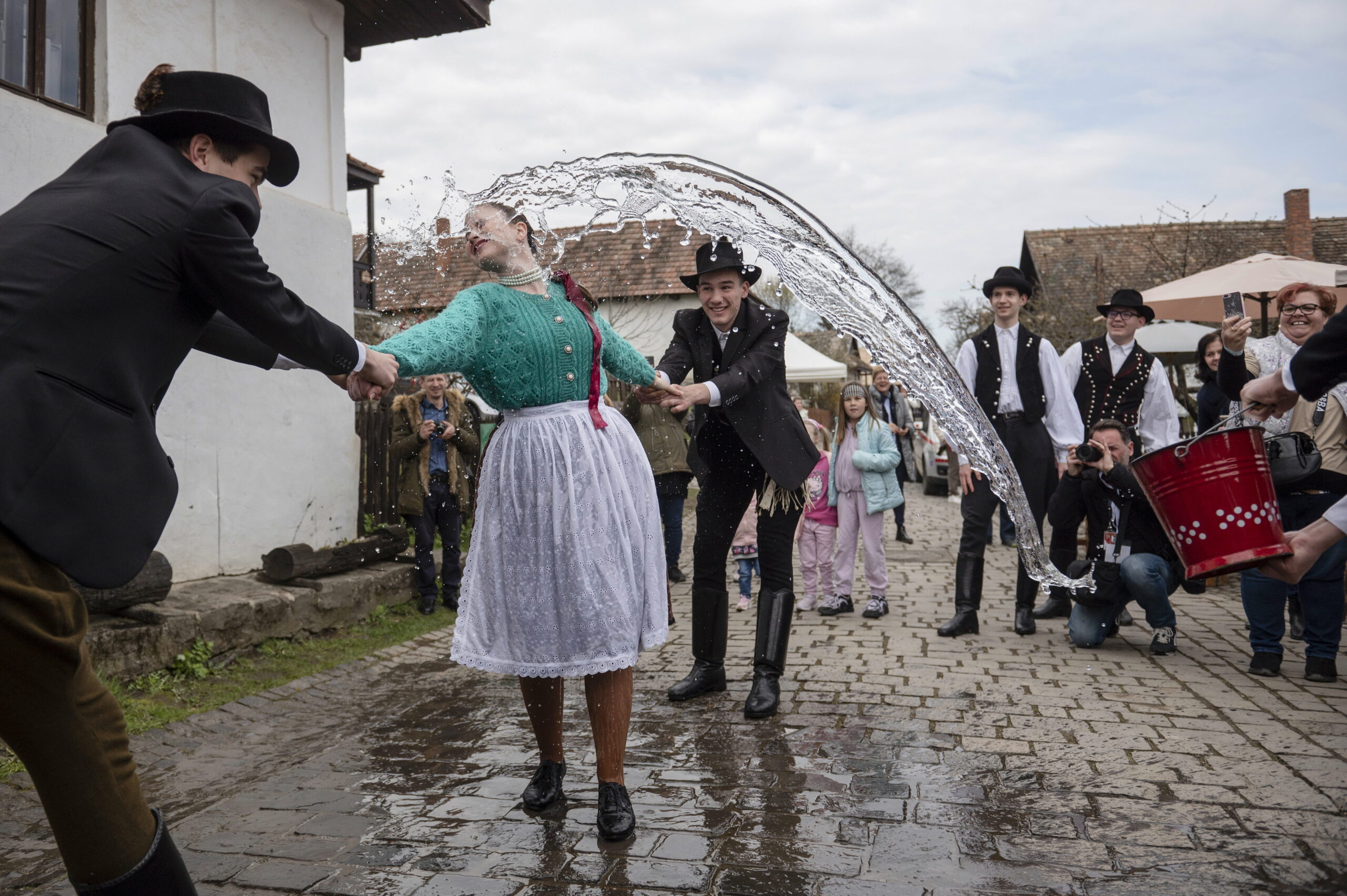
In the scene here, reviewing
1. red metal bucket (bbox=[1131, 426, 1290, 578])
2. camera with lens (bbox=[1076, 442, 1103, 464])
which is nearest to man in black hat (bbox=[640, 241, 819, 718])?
red metal bucket (bbox=[1131, 426, 1290, 578])

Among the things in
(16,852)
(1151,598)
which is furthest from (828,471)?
(16,852)

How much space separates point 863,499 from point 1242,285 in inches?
156

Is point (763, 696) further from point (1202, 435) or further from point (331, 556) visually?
point (331, 556)

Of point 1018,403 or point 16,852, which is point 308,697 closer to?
point 16,852

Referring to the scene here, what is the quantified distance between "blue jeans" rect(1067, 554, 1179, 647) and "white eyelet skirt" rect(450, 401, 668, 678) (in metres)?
3.97

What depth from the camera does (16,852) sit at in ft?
11.9

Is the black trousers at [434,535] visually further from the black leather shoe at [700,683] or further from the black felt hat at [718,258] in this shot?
the black felt hat at [718,258]

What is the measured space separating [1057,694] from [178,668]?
498 centimetres

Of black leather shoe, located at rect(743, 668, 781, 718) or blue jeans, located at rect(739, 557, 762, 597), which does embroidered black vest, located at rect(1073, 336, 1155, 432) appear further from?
black leather shoe, located at rect(743, 668, 781, 718)

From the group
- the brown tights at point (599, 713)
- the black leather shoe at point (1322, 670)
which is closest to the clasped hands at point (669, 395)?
the brown tights at point (599, 713)

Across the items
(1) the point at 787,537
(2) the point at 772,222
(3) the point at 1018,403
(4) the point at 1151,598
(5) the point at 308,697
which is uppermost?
(2) the point at 772,222

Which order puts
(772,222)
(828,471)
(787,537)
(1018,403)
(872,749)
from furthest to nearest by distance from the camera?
(828,471), (1018,403), (787,537), (772,222), (872,749)

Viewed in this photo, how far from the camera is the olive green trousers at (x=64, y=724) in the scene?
2.11m

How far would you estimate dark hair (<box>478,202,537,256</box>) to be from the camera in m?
3.72
